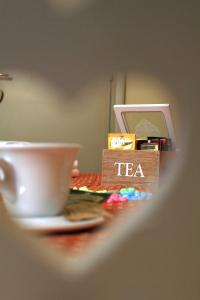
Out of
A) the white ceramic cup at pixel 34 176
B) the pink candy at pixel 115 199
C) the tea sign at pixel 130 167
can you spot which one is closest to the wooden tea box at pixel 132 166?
the tea sign at pixel 130 167

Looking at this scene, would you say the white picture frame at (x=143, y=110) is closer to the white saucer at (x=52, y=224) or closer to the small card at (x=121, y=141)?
the small card at (x=121, y=141)

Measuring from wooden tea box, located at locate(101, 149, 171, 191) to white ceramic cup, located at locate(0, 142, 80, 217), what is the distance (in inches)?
8.7

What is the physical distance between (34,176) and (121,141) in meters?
0.33

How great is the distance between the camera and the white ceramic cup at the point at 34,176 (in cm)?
22

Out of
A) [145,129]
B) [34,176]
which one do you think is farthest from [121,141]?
[34,176]

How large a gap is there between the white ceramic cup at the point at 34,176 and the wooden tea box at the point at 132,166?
0.22 meters

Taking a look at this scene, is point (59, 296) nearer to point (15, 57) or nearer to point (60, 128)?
point (60, 128)

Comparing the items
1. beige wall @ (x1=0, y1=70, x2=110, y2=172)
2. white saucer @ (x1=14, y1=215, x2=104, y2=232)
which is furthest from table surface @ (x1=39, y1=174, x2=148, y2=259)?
beige wall @ (x1=0, y1=70, x2=110, y2=172)

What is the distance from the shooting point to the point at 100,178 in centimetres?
48

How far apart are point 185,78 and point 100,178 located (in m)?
0.20

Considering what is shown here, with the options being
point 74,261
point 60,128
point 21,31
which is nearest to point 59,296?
point 74,261

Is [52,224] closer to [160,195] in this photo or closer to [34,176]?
[34,176]

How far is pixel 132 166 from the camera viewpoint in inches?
20.0

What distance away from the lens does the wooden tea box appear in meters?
0.46
